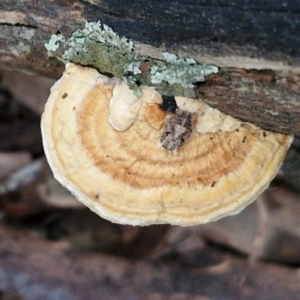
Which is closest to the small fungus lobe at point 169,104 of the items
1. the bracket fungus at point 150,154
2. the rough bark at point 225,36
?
the bracket fungus at point 150,154

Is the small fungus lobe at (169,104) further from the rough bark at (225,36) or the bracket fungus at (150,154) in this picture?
the rough bark at (225,36)

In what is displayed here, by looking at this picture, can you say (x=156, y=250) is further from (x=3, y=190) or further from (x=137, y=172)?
(x=137, y=172)

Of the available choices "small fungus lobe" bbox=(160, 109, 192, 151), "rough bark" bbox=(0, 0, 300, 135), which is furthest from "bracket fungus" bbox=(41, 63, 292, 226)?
"rough bark" bbox=(0, 0, 300, 135)

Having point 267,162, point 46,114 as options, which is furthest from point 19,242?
point 267,162

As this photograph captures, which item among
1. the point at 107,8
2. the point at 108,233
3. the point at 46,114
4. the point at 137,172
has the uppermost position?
the point at 107,8

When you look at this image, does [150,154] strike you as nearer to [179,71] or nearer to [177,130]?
[177,130]

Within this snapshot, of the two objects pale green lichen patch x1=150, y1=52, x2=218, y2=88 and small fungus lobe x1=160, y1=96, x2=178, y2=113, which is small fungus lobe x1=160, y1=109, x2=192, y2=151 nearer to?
small fungus lobe x1=160, y1=96, x2=178, y2=113
